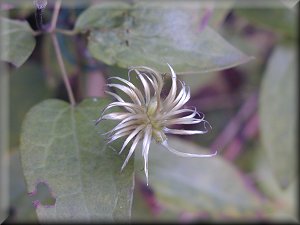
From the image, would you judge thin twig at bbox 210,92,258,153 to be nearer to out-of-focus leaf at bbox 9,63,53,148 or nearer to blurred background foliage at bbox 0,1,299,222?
blurred background foliage at bbox 0,1,299,222

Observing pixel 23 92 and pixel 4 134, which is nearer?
pixel 4 134

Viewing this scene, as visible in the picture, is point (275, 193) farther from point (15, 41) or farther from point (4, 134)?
point (15, 41)

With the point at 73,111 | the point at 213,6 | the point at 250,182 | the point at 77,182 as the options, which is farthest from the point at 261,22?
the point at 77,182

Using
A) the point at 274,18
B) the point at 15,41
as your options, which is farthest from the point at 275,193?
the point at 15,41

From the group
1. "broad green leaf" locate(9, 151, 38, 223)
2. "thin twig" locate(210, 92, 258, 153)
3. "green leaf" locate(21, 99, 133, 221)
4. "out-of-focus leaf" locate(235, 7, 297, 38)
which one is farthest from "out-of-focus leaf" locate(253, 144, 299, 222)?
"green leaf" locate(21, 99, 133, 221)

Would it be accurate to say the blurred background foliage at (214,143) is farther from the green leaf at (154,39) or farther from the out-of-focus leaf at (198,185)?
the green leaf at (154,39)

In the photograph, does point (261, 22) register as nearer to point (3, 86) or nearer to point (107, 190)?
point (3, 86)
